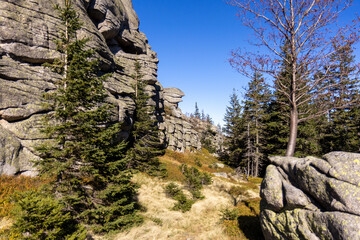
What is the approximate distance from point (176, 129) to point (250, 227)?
27.6 metres

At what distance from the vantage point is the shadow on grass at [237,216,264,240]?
7559 millimetres

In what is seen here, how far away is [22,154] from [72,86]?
7023mm

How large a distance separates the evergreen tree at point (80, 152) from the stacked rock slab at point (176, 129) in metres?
22.8

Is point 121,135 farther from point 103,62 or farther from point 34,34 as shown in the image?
point 34,34

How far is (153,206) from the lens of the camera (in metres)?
11.3

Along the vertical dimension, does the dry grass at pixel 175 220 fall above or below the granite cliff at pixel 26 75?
below

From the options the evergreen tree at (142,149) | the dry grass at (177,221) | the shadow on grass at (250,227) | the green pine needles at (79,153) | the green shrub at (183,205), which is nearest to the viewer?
the green pine needles at (79,153)

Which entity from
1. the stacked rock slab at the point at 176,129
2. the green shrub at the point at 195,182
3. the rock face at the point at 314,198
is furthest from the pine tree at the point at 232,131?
the rock face at the point at 314,198

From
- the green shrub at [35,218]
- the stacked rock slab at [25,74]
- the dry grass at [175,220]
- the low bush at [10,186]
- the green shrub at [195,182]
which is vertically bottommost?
the dry grass at [175,220]

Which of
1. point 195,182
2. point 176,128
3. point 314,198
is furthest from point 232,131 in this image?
point 314,198

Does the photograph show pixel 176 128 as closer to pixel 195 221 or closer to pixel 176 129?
pixel 176 129

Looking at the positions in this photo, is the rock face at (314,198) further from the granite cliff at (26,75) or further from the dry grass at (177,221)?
the granite cliff at (26,75)

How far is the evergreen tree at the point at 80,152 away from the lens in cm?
704

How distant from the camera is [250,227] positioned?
8.30 m
